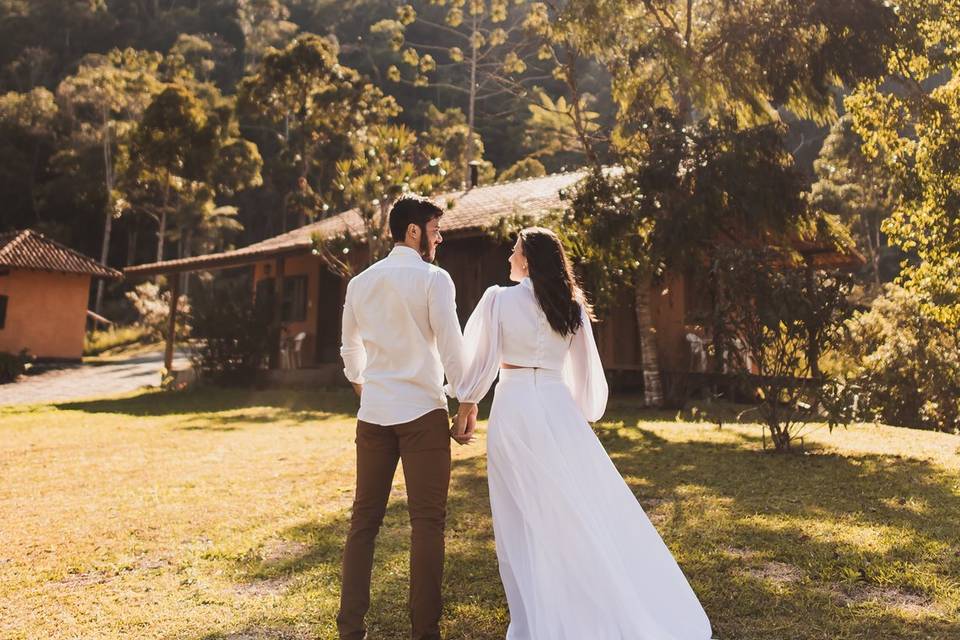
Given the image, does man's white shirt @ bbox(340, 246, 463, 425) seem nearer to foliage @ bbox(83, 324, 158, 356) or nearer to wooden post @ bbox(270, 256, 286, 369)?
wooden post @ bbox(270, 256, 286, 369)

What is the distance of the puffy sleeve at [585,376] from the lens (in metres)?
3.92

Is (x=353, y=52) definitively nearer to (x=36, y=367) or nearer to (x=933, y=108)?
(x=36, y=367)

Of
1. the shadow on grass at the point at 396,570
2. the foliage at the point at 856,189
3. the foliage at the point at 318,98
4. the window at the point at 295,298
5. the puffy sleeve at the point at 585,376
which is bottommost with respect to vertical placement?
the shadow on grass at the point at 396,570

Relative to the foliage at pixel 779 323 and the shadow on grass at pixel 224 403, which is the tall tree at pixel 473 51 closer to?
the shadow on grass at pixel 224 403

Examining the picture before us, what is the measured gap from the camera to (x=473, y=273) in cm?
1756

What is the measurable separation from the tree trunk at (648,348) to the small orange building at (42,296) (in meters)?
21.3

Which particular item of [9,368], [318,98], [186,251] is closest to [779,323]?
[9,368]

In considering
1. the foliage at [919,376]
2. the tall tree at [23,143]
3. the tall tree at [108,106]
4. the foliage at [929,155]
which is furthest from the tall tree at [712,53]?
the tall tree at [23,143]

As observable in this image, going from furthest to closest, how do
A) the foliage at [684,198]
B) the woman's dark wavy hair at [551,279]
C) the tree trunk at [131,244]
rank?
the tree trunk at [131,244], the foliage at [684,198], the woman's dark wavy hair at [551,279]

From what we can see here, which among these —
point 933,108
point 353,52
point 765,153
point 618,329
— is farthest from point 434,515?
point 353,52

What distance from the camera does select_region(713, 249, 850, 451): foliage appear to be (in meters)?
8.02

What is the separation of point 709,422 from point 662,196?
3.46 m

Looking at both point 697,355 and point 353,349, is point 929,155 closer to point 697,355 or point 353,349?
point 697,355

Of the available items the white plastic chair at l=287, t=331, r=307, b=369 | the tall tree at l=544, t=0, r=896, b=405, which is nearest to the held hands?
the tall tree at l=544, t=0, r=896, b=405
